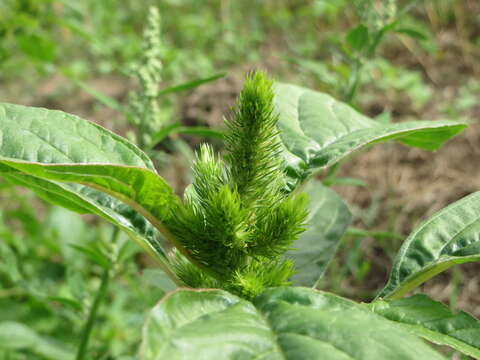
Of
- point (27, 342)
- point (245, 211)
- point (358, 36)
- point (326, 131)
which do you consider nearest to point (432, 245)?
point (326, 131)

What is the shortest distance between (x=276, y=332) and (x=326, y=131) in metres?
0.70

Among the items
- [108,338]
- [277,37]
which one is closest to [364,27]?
[108,338]

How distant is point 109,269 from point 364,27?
4.08 feet

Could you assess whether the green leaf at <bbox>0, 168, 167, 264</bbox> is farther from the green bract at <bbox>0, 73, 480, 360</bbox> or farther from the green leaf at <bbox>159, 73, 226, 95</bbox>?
the green leaf at <bbox>159, 73, 226, 95</bbox>

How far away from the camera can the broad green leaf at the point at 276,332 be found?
2.45ft

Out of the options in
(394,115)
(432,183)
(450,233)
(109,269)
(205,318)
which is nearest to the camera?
(205,318)

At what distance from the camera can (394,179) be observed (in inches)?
131

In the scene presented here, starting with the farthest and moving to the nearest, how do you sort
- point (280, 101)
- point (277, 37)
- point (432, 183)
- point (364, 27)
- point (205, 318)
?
point (277, 37), point (432, 183), point (364, 27), point (280, 101), point (205, 318)

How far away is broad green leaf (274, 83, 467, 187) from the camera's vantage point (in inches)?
49.3

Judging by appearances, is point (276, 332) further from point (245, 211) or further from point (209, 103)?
point (209, 103)

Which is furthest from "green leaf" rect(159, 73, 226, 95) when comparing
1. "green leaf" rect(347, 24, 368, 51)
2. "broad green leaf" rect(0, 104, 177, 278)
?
"green leaf" rect(347, 24, 368, 51)

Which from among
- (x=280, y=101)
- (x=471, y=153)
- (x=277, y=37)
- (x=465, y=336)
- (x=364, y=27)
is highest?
(x=277, y=37)

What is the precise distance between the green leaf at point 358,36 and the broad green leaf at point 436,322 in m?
1.21

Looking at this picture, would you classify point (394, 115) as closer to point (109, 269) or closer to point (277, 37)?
point (277, 37)
